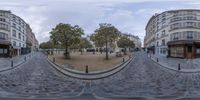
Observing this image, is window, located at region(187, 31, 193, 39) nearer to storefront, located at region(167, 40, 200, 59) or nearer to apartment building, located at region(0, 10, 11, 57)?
storefront, located at region(167, 40, 200, 59)

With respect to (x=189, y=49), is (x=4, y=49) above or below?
above

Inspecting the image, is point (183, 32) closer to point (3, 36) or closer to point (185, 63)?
point (185, 63)

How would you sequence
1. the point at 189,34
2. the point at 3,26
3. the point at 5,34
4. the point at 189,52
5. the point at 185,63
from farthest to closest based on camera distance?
the point at 5,34 < the point at 3,26 < the point at 189,34 < the point at 189,52 < the point at 185,63

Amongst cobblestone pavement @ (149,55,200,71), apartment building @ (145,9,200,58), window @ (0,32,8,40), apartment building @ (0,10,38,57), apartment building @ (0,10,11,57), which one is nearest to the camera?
cobblestone pavement @ (149,55,200,71)

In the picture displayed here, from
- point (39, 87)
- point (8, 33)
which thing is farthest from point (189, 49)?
point (8, 33)

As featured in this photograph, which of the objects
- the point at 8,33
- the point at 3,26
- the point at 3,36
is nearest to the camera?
the point at 3,36

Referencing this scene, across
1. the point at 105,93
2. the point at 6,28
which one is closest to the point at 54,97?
the point at 105,93

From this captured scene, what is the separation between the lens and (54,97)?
10.6 meters

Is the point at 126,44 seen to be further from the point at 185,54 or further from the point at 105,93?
the point at 105,93

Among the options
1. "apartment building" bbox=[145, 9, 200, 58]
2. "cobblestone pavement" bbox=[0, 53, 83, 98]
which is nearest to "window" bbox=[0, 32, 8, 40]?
"cobblestone pavement" bbox=[0, 53, 83, 98]

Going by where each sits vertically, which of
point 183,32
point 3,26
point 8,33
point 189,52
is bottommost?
point 189,52

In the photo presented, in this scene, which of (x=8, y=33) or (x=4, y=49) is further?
(x=8, y=33)

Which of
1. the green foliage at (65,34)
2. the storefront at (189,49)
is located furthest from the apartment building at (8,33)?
the storefront at (189,49)

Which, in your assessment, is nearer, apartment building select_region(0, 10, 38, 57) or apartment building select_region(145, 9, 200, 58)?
apartment building select_region(145, 9, 200, 58)
